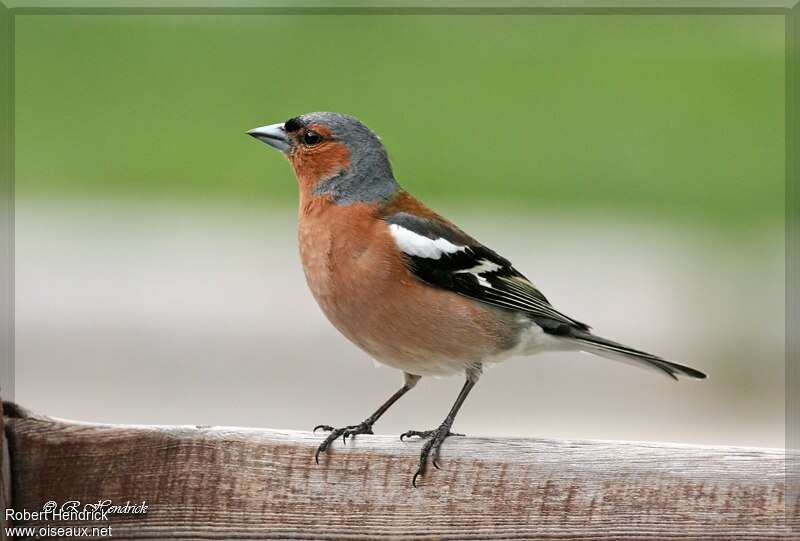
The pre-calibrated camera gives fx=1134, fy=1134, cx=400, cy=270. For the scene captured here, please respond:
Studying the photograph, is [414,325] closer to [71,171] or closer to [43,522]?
[43,522]

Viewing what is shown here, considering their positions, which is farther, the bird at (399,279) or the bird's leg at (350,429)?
the bird at (399,279)

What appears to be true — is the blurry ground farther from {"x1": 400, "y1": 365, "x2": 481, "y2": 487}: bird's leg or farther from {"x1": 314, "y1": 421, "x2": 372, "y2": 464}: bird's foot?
{"x1": 314, "y1": 421, "x2": 372, "y2": 464}: bird's foot

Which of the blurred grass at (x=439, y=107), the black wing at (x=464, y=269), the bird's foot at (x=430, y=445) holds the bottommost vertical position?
the bird's foot at (x=430, y=445)

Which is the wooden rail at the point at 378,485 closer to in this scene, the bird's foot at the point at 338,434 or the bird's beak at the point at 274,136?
the bird's foot at the point at 338,434

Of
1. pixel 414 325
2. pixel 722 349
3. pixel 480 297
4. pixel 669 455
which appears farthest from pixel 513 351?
pixel 722 349

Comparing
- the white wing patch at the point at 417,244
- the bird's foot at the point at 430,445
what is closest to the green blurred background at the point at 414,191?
the white wing patch at the point at 417,244
